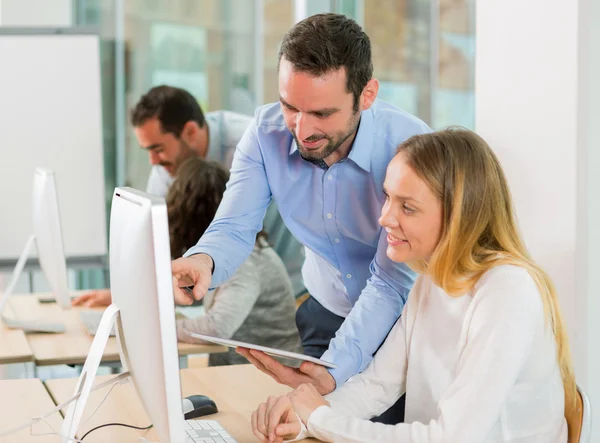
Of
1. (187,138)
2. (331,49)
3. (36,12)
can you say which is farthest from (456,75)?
(36,12)

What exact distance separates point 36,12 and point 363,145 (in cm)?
334

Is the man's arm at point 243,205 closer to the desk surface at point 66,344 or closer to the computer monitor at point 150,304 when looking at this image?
the desk surface at point 66,344

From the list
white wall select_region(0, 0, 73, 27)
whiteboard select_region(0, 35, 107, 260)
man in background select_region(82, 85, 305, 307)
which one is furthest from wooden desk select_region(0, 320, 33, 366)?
white wall select_region(0, 0, 73, 27)

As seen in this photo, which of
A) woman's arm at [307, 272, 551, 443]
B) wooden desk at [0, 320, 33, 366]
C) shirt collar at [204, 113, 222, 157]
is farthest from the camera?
shirt collar at [204, 113, 222, 157]

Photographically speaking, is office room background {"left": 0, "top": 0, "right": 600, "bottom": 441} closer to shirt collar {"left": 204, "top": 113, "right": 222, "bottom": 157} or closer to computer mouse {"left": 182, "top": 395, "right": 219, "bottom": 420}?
shirt collar {"left": 204, "top": 113, "right": 222, "bottom": 157}

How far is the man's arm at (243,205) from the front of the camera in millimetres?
1992

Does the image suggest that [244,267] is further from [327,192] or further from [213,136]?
[213,136]

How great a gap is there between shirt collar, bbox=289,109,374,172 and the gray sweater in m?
0.83

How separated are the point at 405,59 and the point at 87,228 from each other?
157cm

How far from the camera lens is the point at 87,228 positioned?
3.66m

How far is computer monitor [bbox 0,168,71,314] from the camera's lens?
2385mm

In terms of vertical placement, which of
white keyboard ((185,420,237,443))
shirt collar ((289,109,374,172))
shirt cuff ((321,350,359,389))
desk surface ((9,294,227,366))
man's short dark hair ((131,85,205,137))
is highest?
man's short dark hair ((131,85,205,137))

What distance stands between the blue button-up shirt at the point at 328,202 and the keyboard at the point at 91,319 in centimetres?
85

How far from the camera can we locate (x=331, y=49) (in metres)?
1.71
